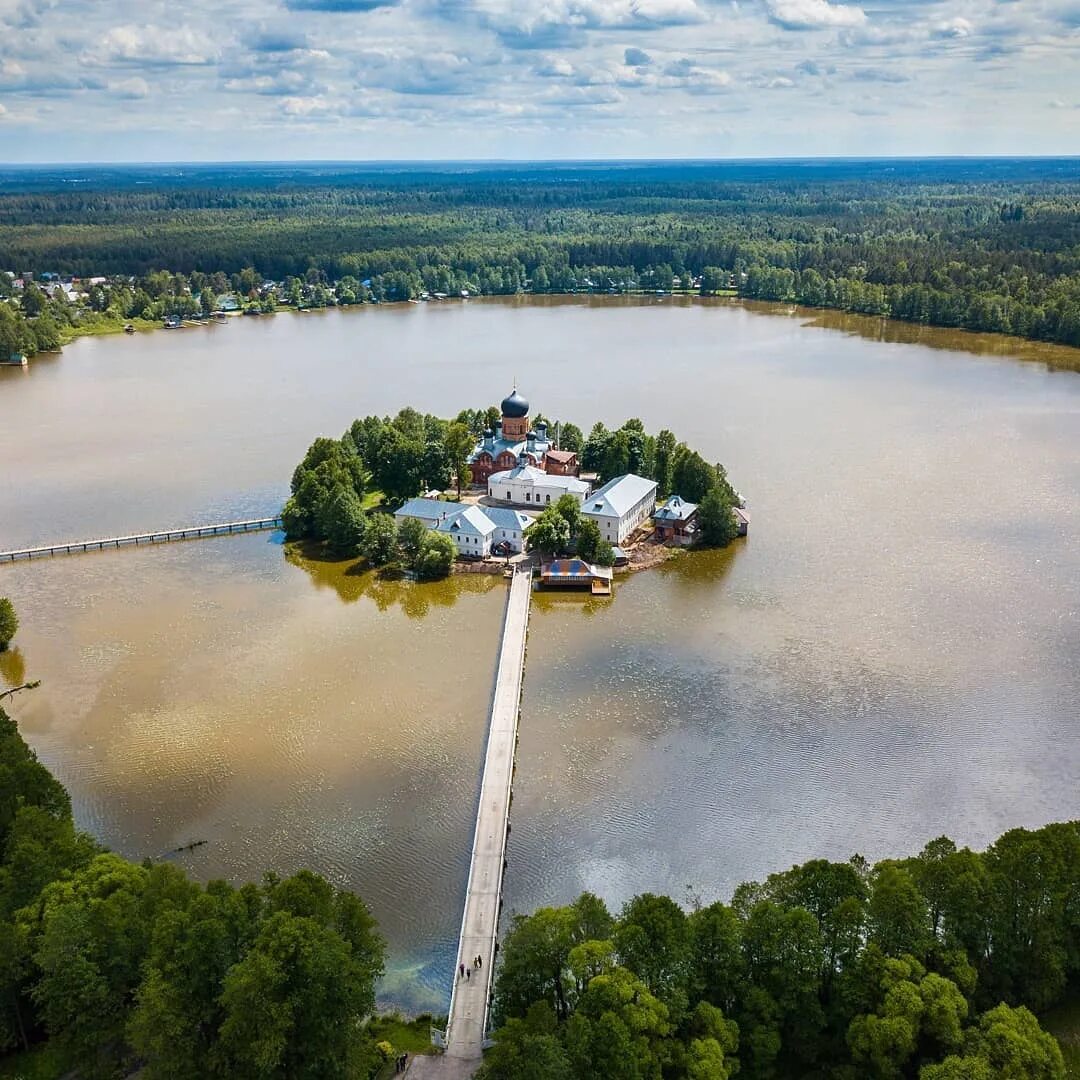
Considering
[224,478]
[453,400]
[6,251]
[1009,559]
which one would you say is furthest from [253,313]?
[1009,559]

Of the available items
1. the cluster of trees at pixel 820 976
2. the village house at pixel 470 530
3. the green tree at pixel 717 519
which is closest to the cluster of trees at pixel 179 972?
the cluster of trees at pixel 820 976

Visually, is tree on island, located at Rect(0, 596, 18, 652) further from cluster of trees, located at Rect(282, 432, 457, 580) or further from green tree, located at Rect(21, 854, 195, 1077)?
green tree, located at Rect(21, 854, 195, 1077)

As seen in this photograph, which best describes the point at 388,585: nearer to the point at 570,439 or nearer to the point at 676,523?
the point at 676,523

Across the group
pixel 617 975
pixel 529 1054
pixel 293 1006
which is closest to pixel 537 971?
pixel 617 975

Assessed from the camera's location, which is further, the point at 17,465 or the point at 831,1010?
the point at 17,465

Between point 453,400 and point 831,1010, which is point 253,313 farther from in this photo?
point 831,1010

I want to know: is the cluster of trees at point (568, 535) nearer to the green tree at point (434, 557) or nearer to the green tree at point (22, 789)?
the green tree at point (434, 557)
